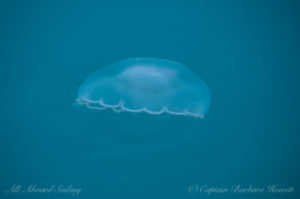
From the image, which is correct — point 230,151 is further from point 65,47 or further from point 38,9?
point 38,9

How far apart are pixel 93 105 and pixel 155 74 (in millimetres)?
831

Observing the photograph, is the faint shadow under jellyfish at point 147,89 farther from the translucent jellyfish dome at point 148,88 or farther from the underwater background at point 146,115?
the underwater background at point 146,115

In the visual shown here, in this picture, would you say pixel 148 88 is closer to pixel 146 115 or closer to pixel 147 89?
pixel 147 89

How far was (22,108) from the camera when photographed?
8.54ft

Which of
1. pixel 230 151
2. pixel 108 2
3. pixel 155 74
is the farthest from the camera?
pixel 230 151

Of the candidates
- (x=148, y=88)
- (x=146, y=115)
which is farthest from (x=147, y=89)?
(x=146, y=115)

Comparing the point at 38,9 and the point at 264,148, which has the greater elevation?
the point at 38,9

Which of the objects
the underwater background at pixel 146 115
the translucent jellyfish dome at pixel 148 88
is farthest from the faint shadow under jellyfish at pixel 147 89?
the underwater background at pixel 146 115

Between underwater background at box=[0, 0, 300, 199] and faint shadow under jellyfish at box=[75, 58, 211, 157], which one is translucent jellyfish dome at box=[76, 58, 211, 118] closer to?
faint shadow under jellyfish at box=[75, 58, 211, 157]

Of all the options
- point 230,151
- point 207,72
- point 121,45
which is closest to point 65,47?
point 121,45

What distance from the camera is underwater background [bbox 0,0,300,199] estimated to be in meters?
2.56

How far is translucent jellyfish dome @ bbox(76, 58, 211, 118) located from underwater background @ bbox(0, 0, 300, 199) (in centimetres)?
18

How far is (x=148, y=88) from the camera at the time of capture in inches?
94.7

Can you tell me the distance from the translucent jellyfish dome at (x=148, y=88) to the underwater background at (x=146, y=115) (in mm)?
180
